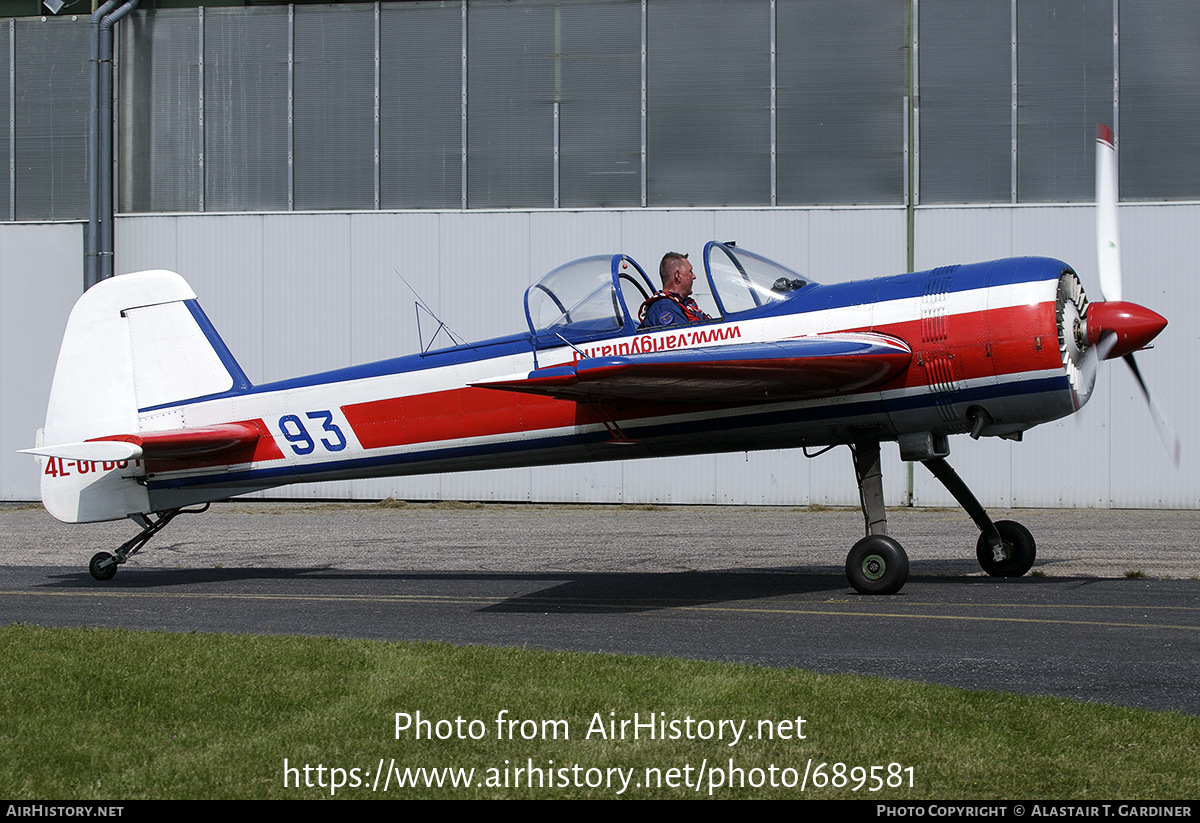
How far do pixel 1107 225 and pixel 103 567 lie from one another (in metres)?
10.4

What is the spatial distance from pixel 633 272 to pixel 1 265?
18345mm

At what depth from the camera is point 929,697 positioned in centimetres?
616

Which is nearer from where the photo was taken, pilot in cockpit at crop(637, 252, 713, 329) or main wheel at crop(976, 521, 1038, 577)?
pilot in cockpit at crop(637, 252, 713, 329)

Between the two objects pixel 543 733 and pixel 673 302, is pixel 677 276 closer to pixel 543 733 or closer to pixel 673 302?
pixel 673 302

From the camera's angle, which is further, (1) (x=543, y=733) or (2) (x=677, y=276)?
(2) (x=677, y=276)

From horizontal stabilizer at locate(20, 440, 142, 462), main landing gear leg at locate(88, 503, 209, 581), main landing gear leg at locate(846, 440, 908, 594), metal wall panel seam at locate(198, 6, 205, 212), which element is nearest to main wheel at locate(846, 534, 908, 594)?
main landing gear leg at locate(846, 440, 908, 594)

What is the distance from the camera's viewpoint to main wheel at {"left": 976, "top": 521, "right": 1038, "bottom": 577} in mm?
11242

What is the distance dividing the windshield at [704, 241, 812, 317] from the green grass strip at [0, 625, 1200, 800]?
4.25m

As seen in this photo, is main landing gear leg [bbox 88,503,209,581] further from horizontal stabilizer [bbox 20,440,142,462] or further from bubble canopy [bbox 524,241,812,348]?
bubble canopy [bbox 524,241,812,348]

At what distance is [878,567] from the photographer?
10164 millimetres

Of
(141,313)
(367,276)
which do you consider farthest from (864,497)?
(367,276)

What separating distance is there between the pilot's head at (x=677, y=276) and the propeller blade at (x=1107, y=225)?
3603 mm

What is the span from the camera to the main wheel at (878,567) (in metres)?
10.1

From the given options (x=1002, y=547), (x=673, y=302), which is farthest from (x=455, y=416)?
(x=1002, y=547)
